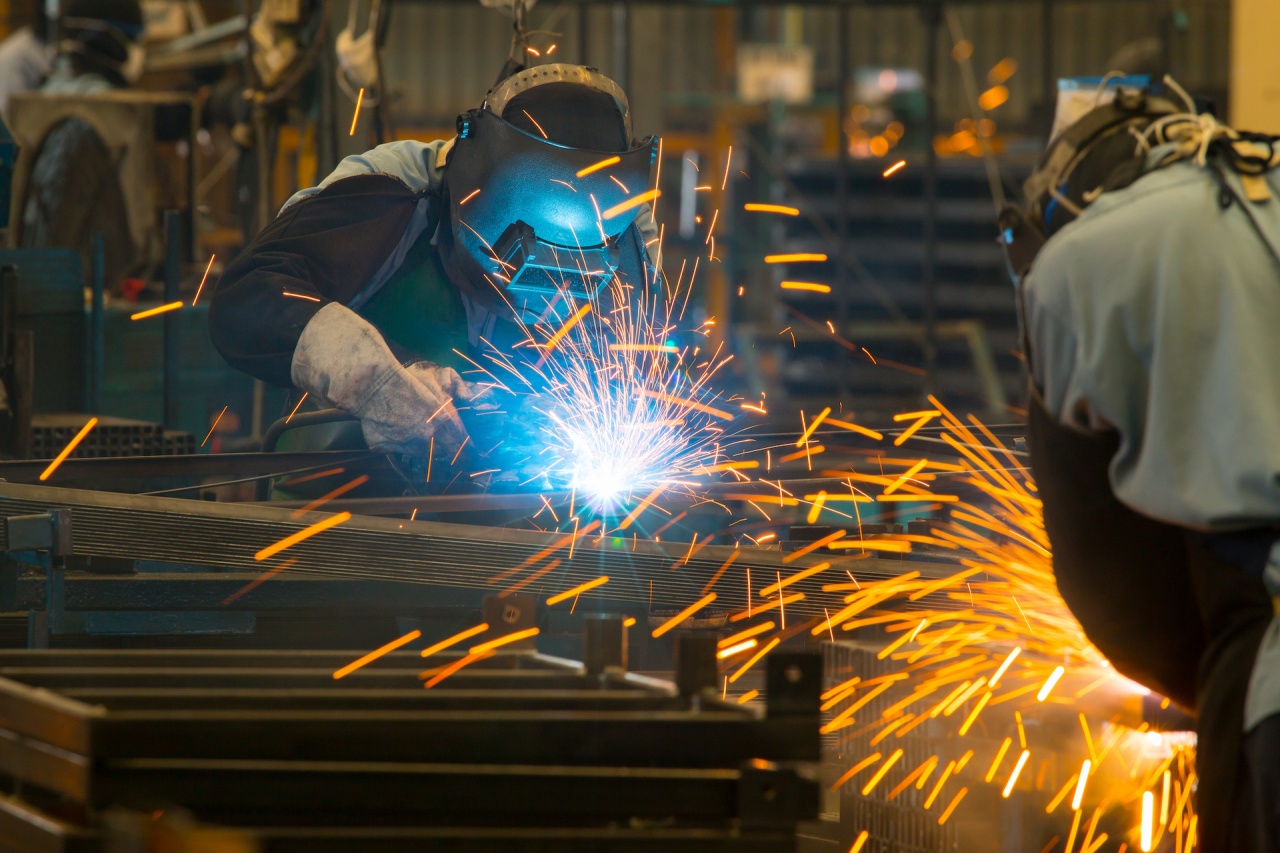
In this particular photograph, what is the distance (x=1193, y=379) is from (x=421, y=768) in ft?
2.95

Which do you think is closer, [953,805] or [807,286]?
[953,805]

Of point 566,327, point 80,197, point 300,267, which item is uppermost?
point 80,197

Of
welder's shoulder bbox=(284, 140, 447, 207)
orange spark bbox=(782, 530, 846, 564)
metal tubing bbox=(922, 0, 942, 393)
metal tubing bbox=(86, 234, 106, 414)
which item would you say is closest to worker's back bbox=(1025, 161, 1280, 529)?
orange spark bbox=(782, 530, 846, 564)

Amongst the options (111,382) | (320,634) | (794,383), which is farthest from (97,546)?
(794,383)

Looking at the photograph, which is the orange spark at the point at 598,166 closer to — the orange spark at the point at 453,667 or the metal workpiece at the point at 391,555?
the metal workpiece at the point at 391,555

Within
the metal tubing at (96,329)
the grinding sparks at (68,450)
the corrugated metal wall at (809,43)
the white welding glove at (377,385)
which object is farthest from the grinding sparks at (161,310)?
the corrugated metal wall at (809,43)

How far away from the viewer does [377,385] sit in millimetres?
2869

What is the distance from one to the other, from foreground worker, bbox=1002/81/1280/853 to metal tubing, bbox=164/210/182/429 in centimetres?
310

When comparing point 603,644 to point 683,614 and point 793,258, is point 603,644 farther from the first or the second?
point 793,258

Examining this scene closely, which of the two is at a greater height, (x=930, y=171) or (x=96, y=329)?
(x=930, y=171)

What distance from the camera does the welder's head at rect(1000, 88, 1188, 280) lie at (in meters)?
1.76

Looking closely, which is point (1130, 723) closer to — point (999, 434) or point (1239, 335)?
point (1239, 335)

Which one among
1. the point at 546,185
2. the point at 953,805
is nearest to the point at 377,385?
the point at 546,185

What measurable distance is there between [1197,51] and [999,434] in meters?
9.96
